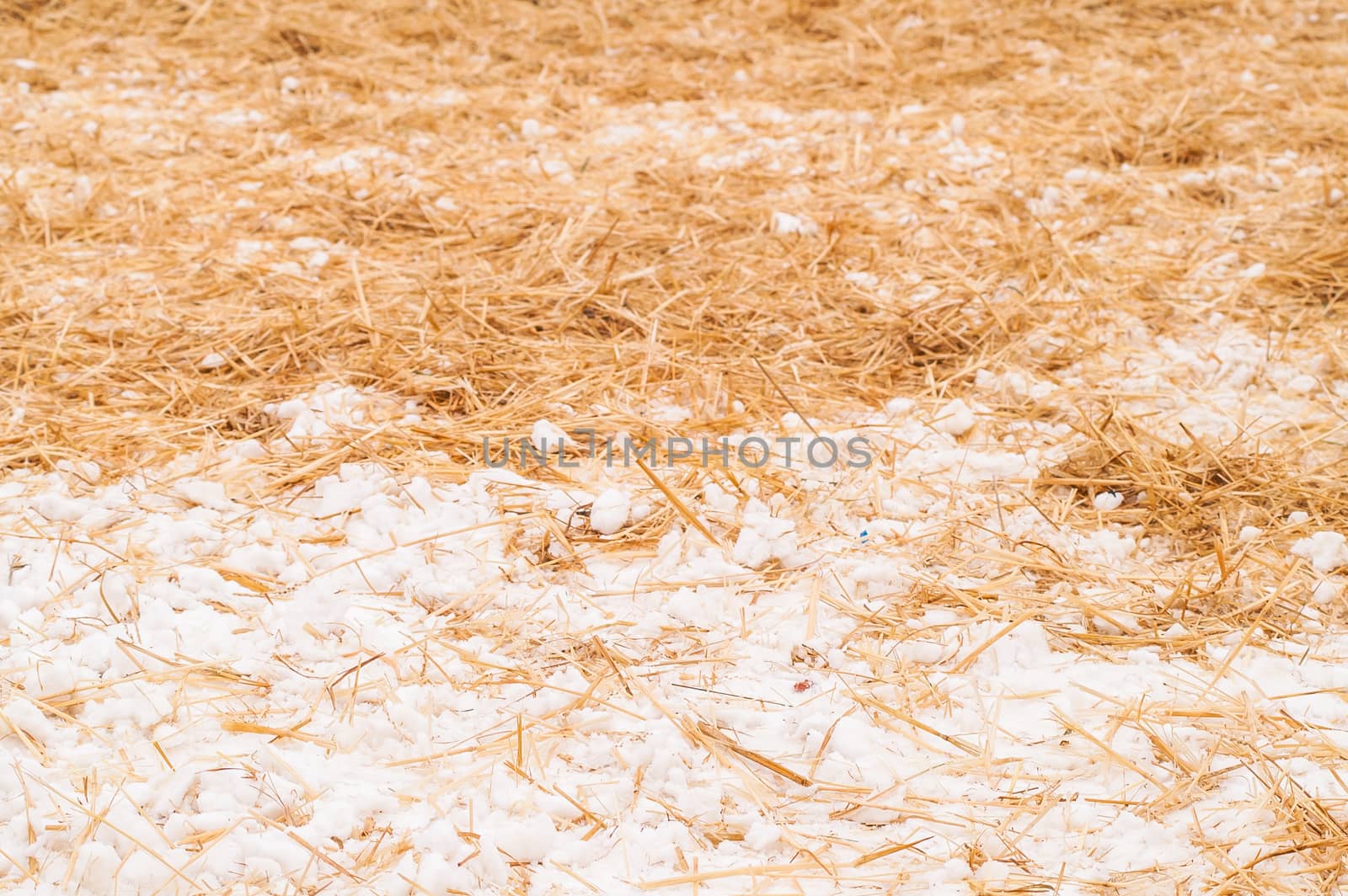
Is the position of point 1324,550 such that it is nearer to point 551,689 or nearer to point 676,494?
point 676,494

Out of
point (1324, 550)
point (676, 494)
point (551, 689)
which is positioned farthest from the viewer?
point (676, 494)

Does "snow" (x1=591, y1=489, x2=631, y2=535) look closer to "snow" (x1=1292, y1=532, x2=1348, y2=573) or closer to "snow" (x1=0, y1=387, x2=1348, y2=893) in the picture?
"snow" (x1=0, y1=387, x2=1348, y2=893)

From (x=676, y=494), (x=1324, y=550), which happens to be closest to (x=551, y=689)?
(x=676, y=494)

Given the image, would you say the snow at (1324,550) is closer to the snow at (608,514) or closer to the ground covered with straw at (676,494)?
the ground covered with straw at (676,494)

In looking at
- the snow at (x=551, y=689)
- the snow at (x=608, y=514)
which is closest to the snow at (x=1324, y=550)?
the snow at (x=551, y=689)

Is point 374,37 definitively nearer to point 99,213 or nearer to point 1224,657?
point 99,213

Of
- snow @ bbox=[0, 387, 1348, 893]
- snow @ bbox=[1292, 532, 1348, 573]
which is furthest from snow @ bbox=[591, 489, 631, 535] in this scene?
snow @ bbox=[1292, 532, 1348, 573]

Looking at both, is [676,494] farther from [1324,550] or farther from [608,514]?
[1324,550]

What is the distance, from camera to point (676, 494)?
2021mm

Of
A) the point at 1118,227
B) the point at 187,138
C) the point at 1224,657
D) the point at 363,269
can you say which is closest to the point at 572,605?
the point at 1224,657

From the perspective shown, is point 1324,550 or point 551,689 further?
point 1324,550

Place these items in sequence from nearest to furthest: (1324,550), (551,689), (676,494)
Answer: (551,689)
(1324,550)
(676,494)

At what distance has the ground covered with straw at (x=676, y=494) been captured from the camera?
1.39 meters

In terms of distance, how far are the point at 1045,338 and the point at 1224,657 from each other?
108 cm
